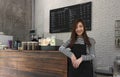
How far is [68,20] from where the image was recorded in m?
5.18

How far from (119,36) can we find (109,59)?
0.50 metres

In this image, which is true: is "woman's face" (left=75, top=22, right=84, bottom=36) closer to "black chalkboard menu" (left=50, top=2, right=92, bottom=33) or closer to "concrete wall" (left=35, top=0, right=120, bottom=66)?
"concrete wall" (left=35, top=0, right=120, bottom=66)

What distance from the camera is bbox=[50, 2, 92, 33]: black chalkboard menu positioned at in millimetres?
4715

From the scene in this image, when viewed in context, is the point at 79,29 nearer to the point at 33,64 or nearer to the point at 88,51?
the point at 88,51

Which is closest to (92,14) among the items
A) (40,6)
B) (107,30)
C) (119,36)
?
(107,30)

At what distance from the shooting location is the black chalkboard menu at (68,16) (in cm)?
471

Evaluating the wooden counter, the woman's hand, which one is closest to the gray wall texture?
the wooden counter

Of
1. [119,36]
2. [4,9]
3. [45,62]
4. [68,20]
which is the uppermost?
[4,9]

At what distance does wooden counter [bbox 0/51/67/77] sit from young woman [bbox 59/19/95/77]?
175mm

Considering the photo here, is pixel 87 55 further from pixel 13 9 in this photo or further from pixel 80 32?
pixel 13 9

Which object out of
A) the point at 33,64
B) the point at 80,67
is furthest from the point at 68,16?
the point at 80,67

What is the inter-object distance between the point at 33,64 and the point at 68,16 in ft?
5.22

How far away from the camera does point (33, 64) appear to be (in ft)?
13.7

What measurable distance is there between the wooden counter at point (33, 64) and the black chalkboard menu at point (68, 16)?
4.21 ft
